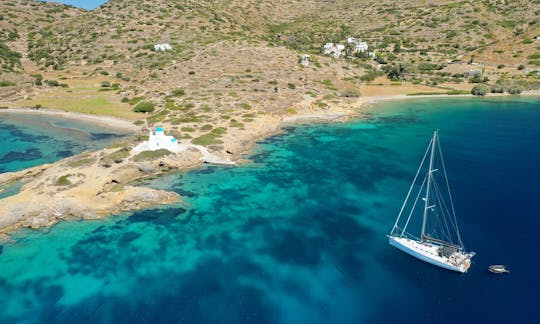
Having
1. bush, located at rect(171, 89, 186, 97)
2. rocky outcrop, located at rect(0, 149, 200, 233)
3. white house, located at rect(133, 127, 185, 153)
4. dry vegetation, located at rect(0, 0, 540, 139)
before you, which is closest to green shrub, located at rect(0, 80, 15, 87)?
dry vegetation, located at rect(0, 0, 540, 139)

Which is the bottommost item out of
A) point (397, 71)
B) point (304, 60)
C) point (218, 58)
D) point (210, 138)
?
point (210, 138)

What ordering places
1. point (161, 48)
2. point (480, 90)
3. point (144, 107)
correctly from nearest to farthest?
1. point (144, 107)
2. point (480, 90)
3. point (161, 48)

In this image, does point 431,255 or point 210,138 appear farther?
point 210,138

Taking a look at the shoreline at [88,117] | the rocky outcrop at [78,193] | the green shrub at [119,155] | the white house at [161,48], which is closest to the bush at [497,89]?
the rocky outcrop at [78,193]

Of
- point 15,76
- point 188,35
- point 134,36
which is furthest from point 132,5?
point 15,76

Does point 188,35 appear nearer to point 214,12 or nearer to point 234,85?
point 214,12

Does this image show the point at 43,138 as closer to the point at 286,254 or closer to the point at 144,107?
the point at 144,107

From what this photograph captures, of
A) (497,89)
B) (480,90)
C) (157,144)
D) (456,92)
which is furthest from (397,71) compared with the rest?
(157,144)

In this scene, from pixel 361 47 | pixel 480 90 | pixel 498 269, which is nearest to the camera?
pixel 498 269
